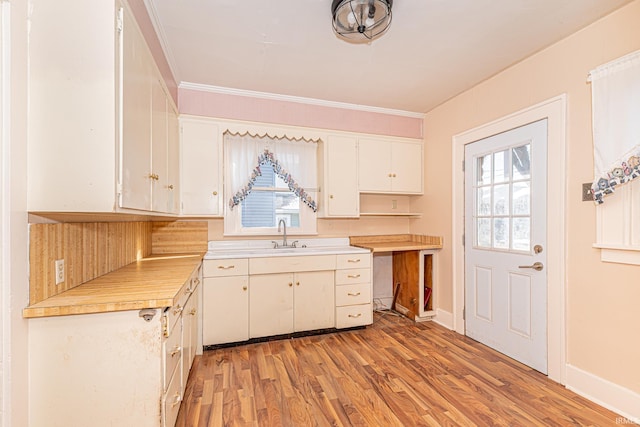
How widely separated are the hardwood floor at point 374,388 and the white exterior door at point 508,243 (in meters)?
0.25

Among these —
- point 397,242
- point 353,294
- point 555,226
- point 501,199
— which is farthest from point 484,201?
point 353,294

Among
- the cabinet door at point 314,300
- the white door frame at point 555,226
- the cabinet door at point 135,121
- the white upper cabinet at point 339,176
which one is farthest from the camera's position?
the white upper cabinet at point 339,176

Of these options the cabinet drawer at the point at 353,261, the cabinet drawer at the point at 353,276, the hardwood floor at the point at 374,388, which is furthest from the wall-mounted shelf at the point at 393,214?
the hardwood floor at the point at 374,388

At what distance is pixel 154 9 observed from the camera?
76.2 inches

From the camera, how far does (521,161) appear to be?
2557 mm

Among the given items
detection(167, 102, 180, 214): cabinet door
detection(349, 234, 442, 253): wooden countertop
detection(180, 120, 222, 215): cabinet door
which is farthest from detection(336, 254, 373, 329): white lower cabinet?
detection(167, 102, 180, 214): cabinet door

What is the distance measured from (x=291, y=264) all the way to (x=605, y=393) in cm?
249

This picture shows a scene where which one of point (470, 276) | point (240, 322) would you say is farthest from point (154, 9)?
point (470, 276)

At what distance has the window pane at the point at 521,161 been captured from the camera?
8.16 ft

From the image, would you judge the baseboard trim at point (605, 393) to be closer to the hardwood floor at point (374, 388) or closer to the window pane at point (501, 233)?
the hardwood floor at point (374, 388)

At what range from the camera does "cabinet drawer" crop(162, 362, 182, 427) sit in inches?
55.8

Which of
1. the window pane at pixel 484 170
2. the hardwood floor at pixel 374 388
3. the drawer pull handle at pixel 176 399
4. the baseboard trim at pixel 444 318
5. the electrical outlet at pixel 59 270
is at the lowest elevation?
the hardwood floor at pixel 374 388

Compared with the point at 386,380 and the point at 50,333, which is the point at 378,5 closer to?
the point at 50,333

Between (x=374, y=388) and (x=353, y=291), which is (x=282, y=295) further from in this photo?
(x=374, y=388)
